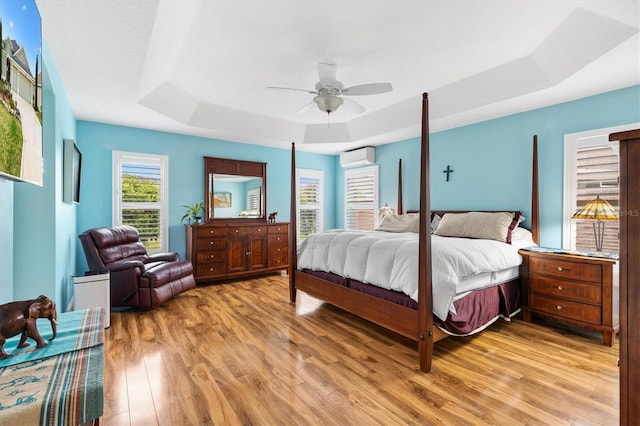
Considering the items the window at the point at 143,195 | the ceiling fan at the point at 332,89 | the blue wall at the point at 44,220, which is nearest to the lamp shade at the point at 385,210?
the ceiling fan at the point at 332,89

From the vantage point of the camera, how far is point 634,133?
1014 mm

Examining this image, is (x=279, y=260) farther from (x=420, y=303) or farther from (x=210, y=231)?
(x=420, y=303)

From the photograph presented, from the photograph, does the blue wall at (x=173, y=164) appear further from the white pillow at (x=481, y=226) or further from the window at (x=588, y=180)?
the window at (x=588, y=180)

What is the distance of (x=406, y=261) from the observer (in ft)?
8.43

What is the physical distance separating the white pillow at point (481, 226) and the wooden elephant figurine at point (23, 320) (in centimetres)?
377

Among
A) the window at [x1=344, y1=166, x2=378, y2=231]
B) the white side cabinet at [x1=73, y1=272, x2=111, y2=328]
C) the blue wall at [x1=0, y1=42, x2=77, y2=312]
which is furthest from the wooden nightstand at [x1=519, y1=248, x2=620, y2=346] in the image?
the blue wall at [x1=0, y1=42, x2=77, y2=312]

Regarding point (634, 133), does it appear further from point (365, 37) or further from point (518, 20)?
point (365, 37)

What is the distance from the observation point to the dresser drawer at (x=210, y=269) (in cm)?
467

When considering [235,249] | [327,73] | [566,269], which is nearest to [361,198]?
[235,249]

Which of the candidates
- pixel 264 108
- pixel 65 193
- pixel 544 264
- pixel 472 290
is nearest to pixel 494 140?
pixel 544 264

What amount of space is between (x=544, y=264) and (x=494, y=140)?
183 centimetres

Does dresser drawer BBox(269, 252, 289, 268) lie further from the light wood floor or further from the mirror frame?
Result: the light wood floor

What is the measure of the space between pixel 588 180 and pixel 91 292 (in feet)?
17.5

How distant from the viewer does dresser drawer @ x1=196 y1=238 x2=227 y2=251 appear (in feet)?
15.3
